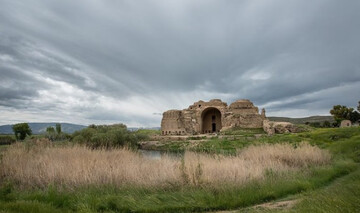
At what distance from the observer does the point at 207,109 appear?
51.3 meters

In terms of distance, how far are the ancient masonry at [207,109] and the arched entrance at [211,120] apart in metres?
2.57

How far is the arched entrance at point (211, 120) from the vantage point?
52697 mm

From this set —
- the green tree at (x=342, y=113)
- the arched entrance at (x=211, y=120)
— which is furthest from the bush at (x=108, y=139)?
the green tree at (x=342, y=113)

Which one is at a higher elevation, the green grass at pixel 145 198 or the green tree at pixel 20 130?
the green tree at pixel 20 130

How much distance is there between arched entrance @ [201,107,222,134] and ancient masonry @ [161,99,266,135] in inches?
101

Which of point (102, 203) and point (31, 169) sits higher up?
point (31, 169)

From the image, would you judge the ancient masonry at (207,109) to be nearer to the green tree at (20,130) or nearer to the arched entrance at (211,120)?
the arched entrance at (211,120)

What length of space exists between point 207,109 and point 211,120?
138 inches

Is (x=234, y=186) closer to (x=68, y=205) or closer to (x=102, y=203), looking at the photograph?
(x=102, y=203)

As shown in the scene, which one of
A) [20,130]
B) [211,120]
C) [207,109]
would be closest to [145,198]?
[207,109]

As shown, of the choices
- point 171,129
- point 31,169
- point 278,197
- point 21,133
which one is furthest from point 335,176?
point 21,133

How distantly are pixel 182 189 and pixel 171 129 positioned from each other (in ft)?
135

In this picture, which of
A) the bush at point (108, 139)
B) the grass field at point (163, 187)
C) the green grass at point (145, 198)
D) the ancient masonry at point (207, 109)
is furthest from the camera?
the ancient masonry at point (207, 109)

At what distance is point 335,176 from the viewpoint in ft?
28.1
